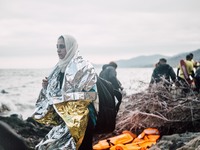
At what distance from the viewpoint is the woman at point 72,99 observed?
3.40 meters

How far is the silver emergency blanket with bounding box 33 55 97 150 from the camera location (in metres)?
3.38

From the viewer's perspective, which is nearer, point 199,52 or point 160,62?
point 160,62

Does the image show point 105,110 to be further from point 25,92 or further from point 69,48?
point 25,92

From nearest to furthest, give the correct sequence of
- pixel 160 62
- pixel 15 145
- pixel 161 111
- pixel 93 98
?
1. pixel 15 145
2. pixel 93 98
3. pixel 161 111
4. pixel 160 62

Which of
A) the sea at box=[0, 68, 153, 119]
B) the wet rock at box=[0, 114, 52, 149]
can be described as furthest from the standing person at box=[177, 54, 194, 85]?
the wet rock at box=[0, 114, 52, 149]

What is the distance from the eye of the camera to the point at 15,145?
2744mm

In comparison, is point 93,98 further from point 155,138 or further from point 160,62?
point 160,62

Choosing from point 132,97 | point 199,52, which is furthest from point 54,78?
point 199,52

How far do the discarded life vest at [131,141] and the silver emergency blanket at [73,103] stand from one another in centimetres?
258

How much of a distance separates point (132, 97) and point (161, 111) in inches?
54.5

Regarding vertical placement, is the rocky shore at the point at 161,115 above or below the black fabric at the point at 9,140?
below

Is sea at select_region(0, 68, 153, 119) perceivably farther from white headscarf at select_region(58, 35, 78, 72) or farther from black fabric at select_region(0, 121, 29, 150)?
black fabric at select_region(0, 121, 29, 150)

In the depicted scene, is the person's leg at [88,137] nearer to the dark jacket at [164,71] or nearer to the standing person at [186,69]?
the dark jacket at [164,71]

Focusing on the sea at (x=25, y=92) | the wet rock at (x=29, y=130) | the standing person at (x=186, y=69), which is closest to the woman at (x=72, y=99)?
the sea at (x=25, y=92)
